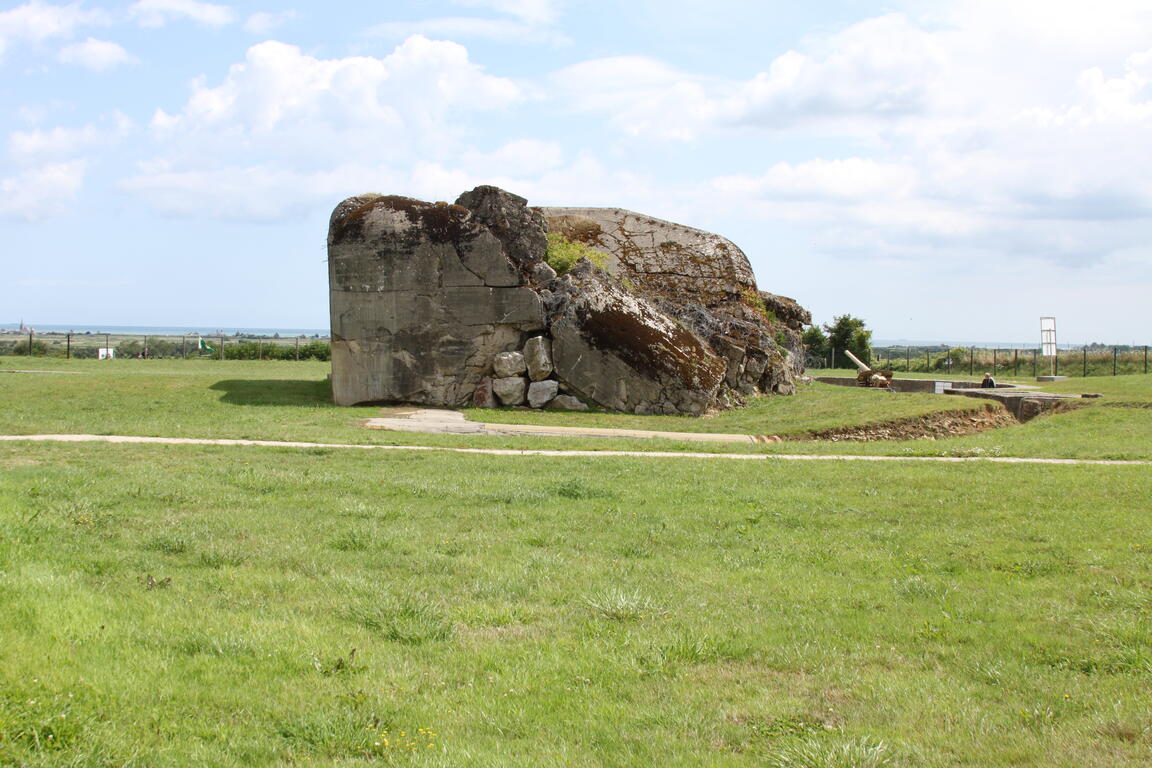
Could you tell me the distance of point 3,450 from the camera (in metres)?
14.6

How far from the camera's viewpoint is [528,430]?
22297 millimetres

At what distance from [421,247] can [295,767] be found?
2412cm

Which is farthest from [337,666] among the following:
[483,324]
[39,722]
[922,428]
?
[483,324]

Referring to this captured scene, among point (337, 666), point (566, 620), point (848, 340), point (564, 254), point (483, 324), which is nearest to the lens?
point (337, 666)

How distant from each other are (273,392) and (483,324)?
702cm

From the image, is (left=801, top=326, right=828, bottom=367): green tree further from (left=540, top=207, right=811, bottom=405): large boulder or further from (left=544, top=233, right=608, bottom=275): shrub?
(left=544, top=233, right=608, bottom=275): shrub

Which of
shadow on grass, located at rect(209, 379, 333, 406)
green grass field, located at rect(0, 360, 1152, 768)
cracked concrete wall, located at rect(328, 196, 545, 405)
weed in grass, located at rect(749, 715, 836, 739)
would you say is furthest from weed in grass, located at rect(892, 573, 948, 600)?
shadow on grass, located at rect(209, 379, 333, 406)

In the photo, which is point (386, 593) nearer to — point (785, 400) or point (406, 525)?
point (406, 525)

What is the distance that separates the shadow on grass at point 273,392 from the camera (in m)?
26.7

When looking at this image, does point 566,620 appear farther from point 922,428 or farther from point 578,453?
point 922,428

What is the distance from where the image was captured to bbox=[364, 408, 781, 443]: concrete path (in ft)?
70.9

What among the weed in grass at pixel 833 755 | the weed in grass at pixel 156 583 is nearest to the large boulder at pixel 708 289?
the weed in grass at pixel 156 583

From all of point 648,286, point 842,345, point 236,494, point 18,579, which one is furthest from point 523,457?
point 842,345

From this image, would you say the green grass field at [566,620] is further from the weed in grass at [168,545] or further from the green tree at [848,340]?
the green tree at [848,340]
